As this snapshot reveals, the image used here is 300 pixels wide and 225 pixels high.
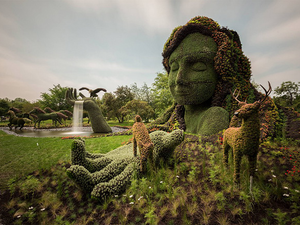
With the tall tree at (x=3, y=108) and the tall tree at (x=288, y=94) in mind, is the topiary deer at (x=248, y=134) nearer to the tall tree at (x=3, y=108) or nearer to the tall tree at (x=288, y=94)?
the tall tree at (x=288, y=94)

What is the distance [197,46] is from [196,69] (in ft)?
3.09

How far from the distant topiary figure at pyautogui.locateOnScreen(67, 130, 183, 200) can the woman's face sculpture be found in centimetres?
329

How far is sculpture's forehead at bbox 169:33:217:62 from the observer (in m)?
5.73

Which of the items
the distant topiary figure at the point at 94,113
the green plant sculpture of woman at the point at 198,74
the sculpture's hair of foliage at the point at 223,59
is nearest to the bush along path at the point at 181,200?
the green plant sculpture of woman at the point at 198,74

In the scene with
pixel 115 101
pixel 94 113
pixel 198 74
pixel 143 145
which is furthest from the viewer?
pixel 115 101

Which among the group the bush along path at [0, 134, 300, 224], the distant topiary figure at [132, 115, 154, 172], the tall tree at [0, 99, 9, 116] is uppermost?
the tall tree at [0, 99, 9, 116]

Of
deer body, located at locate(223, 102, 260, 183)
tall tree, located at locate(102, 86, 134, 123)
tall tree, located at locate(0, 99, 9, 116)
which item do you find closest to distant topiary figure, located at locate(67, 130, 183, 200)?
deer body, located at locate(223, 102, 260, 183)

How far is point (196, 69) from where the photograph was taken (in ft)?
19.2

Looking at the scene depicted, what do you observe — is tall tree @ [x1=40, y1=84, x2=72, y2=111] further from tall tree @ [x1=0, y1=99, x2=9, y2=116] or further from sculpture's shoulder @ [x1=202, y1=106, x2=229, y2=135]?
sculpture's shoulder @ [x1=202, y1=106, x2=229, y2=135]

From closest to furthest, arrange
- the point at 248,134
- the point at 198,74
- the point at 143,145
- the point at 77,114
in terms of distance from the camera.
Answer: the point at 248,134 → the point at 143,145 → the point at 198,74 → the point at 77,114

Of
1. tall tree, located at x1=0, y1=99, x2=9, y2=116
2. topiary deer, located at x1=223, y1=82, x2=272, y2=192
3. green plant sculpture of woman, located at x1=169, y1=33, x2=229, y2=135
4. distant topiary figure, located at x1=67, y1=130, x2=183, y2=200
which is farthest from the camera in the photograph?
tall tree, located at x1=0, y1=99, x2=9, y2=116

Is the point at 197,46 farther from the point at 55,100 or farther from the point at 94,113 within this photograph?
the point at 55,100

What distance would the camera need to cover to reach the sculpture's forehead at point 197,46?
5.73 meters

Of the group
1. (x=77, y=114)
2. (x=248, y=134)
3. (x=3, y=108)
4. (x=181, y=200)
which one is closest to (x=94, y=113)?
(x=77, y=114)
